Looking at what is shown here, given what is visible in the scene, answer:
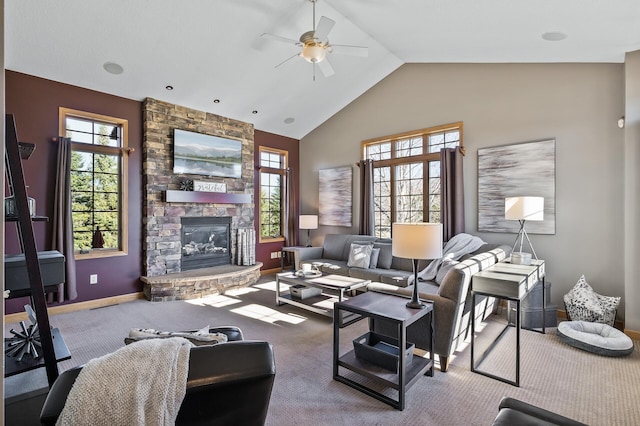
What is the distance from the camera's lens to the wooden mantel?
5031 mm

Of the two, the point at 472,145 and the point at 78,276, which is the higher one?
the point at 472,145

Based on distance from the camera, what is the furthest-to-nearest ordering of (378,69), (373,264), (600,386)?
(378,69) < (373,264) < (600,386)

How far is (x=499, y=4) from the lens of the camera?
2826 millimetres

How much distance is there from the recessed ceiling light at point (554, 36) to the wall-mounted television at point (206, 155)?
15.5 feet

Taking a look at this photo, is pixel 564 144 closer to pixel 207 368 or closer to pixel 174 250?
pixel 207 368

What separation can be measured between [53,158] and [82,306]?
6.67 feet

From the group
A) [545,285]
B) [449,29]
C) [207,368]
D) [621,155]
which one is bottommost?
[545,285]

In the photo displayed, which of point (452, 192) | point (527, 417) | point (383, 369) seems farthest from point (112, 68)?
point (527, 417)

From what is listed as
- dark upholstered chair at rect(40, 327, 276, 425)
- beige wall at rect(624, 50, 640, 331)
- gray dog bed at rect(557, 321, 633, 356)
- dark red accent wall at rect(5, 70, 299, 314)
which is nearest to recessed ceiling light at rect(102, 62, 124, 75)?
dark red accent wall at rect(5, 70, 299, 314)

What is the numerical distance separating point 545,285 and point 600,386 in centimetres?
145

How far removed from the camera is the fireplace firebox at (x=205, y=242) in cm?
535

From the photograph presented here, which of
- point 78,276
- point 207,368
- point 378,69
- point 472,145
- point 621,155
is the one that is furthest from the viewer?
point 378,69

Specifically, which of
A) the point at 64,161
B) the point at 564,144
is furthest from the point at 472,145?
the point at 64,161

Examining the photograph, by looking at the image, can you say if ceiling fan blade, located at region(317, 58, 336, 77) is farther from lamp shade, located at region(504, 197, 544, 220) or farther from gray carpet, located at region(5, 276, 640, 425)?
gray carpet, located at region(5, 276, 640, 425)
